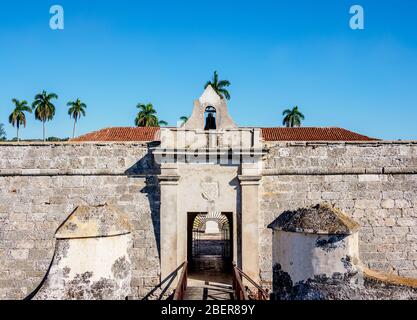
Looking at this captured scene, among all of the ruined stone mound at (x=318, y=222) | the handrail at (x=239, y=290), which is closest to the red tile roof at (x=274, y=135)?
the handrail at (x=239, y=290)

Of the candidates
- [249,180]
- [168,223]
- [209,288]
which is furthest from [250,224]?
[168,223]

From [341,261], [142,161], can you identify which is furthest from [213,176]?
[341,261]

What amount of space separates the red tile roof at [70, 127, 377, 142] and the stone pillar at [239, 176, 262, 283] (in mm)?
14089

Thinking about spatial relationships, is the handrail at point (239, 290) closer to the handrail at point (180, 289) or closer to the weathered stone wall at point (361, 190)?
the handrail at point (180, 289)

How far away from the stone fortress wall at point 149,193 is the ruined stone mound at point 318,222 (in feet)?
12.5

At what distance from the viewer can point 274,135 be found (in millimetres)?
22344

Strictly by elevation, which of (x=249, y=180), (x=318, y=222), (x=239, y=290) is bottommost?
(x=239, y=290)

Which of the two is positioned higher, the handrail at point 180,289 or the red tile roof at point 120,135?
the red tile roof at point 120,135

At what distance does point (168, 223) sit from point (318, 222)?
186 inches

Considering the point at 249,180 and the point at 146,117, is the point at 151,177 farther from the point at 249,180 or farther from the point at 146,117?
the point at 146,117

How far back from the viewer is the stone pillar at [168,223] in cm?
781

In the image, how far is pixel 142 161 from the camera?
319 inches

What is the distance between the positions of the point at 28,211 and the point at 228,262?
671 centimetres
